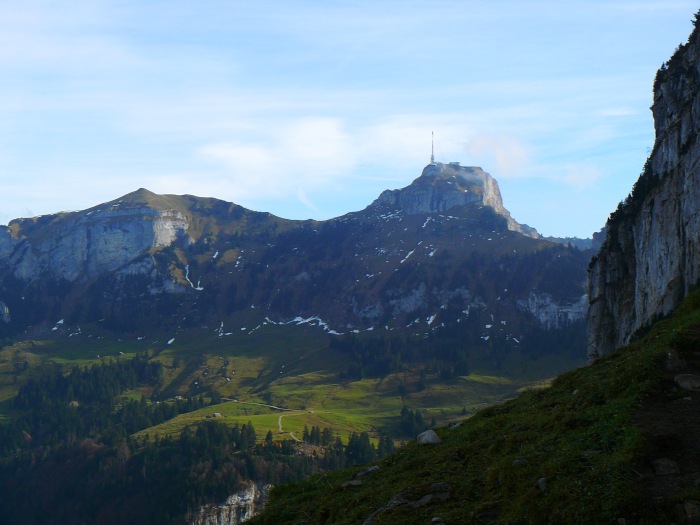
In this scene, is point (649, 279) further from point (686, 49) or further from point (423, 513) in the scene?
point (423, 513)

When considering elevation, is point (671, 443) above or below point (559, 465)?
above

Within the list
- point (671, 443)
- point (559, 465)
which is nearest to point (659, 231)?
point (671, 443)

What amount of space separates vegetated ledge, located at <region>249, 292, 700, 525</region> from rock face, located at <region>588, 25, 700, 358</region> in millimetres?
45109

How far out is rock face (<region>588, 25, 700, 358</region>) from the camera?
80.3 metres

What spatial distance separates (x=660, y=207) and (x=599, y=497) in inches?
3206

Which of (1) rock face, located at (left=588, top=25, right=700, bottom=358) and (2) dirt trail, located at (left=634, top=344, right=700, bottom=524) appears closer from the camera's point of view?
(2) dirt trail, located at (left=634, top=344, right=700, bottom=524)

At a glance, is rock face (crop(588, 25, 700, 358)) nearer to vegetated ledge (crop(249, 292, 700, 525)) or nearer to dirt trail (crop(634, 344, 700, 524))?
vegetated ledge (crop(249, 292, 700, 525))

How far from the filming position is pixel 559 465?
23422 mm

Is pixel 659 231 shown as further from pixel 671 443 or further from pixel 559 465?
pixel 559 465

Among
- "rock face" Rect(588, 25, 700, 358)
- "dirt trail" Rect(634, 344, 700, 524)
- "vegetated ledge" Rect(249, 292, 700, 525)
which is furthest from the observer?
"rock face" Rect(588, 25, 700, 358)

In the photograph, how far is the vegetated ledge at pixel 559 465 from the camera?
20844 millimetres

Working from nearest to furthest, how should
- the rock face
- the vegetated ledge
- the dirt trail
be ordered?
the dirt trail
the vegetated ledge
the rock face

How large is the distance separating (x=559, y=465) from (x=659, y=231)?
255 ft

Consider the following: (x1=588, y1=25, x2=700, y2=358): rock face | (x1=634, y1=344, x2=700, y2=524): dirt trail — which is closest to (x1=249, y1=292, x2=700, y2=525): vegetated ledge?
(x1=634, y1=344, x2=700, y2=524): dirt trail
